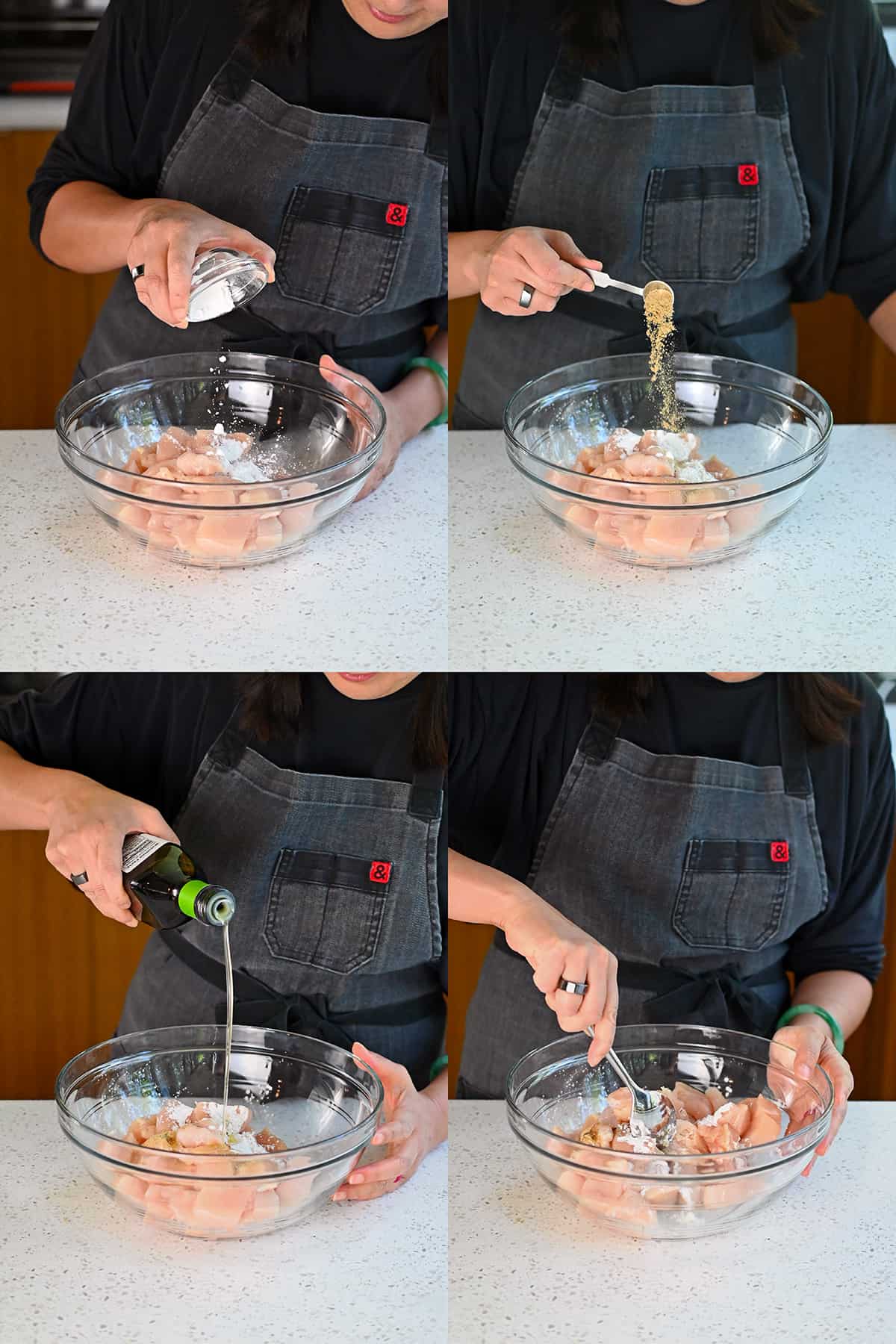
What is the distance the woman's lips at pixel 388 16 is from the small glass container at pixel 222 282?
22 centimetres

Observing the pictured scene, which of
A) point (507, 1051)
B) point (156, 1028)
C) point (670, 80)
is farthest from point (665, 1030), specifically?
point (670, 80)

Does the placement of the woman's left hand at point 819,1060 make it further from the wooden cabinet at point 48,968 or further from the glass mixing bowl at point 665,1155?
the wooden cabinet at point 48,968

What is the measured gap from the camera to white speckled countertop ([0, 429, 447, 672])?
1028mm

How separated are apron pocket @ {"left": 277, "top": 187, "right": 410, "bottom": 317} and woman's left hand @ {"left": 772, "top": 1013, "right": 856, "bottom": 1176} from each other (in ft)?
2.37

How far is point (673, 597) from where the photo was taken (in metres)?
1.09

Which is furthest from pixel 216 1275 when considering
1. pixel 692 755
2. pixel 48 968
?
pixel 692 755

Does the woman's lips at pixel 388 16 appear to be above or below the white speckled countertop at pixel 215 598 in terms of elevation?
above

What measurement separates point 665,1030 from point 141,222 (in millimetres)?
796

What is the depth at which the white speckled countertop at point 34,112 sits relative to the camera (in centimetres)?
114

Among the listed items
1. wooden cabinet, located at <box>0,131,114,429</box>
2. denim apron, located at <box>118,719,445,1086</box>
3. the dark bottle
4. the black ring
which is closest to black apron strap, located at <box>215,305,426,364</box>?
wooden cabinet, located at <box>0,131,114,429</box>

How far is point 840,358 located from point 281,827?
2.10ft

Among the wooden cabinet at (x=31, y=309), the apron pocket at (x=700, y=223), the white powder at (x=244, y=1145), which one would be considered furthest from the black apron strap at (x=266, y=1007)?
the apron pocket at (x=700, y=223)

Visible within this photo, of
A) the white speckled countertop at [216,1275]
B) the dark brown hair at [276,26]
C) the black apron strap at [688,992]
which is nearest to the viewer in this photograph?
the white speckled countertop at [216,1275]

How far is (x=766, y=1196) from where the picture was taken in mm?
1101
